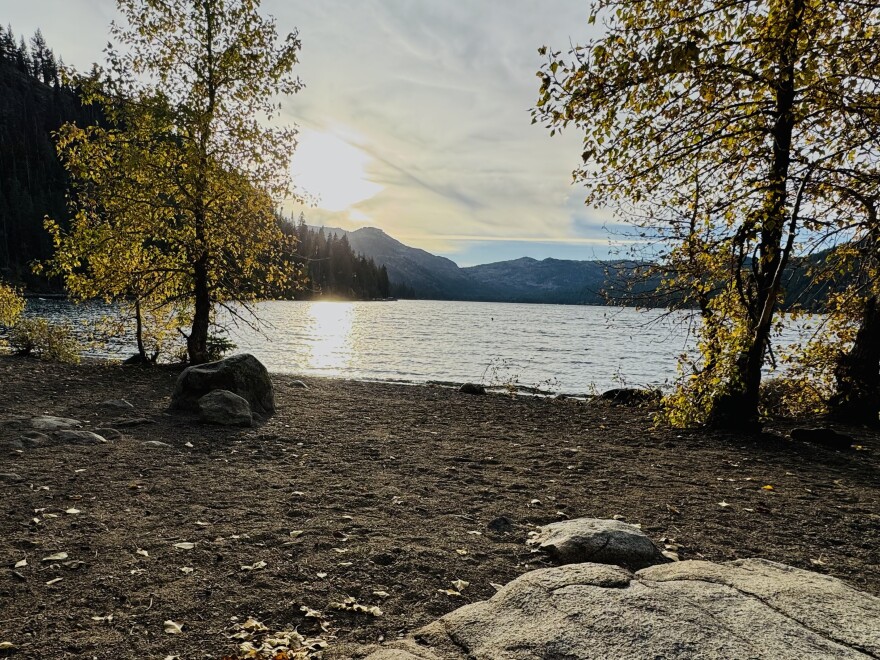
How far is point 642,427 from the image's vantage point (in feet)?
49.2

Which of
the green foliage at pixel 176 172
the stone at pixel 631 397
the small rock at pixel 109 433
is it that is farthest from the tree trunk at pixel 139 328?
the stone at pixel 631 397

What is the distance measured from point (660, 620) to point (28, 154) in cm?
18547

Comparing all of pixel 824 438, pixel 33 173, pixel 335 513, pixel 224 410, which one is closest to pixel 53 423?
pixel 224 410

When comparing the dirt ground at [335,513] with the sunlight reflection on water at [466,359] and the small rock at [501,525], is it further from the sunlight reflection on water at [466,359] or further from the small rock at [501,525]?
the sunlight reflection on water at [466,359]

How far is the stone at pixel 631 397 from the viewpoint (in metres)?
20.3

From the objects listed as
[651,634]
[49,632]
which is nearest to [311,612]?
[49,632]

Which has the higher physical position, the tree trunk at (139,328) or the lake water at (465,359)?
the tree trunk at (139,328)

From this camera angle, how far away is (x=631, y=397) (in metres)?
21.7

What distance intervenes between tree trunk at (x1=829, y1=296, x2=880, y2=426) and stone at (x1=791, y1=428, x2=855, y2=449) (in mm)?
3060

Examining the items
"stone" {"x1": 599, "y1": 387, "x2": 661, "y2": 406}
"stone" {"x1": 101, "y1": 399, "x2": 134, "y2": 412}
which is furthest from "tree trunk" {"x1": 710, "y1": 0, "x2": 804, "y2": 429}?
"stone" {"x1": 101, "y1": 399, "x2": 134, "y2": 412}

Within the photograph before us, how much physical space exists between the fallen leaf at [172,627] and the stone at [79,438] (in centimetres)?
706

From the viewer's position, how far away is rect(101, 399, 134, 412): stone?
13242 millimetres

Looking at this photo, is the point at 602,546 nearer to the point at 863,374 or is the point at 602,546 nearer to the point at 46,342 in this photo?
the point at 863,374

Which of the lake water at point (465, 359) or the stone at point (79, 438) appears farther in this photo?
the lake water at point (465, 359)
